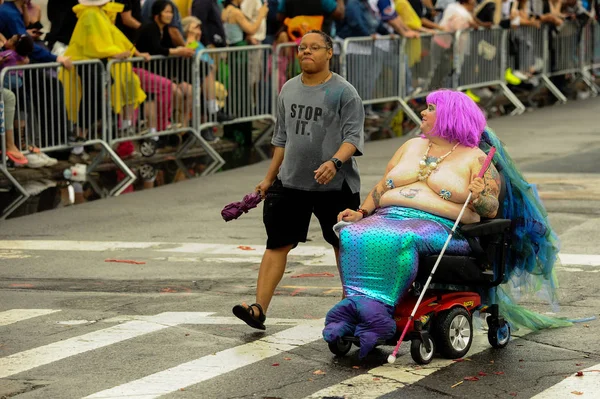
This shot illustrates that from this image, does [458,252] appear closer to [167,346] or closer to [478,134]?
[478,134]

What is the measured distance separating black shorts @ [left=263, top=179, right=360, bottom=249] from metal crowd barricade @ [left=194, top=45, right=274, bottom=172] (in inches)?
325

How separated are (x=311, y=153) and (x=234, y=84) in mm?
9608

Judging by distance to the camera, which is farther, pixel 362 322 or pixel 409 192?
pixel 409 192

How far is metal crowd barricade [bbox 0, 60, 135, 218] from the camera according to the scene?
15.2m

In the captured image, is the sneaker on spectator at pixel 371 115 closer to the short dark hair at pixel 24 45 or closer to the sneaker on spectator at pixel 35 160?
the sneaker on spectator at pixel 35 160

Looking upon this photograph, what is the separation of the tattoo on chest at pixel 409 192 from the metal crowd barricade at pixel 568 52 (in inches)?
739

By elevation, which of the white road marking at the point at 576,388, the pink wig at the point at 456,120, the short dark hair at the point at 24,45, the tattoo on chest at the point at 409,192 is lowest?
the white road marking at the point at 576,388

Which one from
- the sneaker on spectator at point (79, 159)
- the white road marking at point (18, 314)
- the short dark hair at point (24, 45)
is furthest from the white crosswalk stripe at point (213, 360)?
the sneaker on spectator at point (79, 159)

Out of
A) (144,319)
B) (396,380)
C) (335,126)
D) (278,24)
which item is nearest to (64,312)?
(144,319)

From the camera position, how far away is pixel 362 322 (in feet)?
25.8

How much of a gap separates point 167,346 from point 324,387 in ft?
4.29

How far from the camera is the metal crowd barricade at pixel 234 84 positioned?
18.0 m

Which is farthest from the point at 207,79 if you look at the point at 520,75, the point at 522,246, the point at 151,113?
the point at 522,246

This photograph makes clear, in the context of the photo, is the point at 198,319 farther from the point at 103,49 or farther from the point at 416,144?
the point at 103,49
